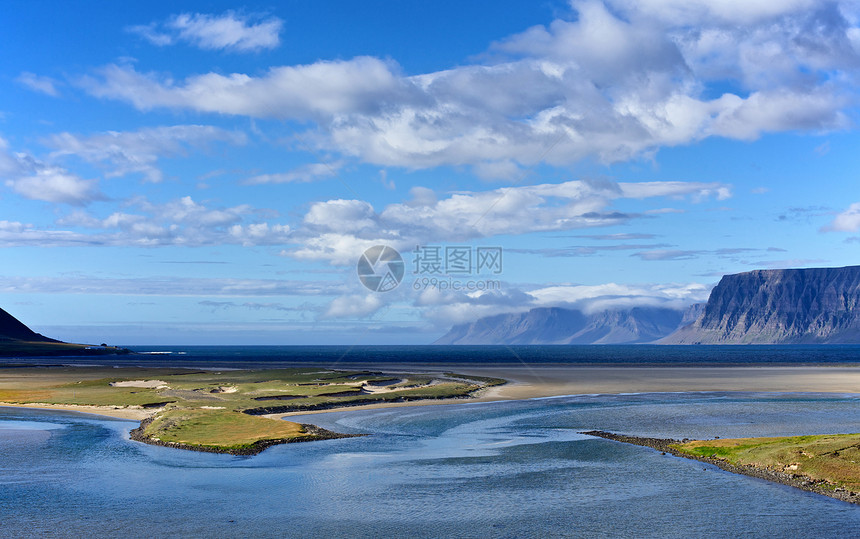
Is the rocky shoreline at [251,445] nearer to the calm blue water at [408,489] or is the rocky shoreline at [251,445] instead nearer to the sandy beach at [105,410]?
the calm blue water at [408,489]

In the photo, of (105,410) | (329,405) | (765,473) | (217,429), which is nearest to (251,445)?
(217,429)

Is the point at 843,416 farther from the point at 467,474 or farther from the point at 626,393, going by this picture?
the point at 467,474

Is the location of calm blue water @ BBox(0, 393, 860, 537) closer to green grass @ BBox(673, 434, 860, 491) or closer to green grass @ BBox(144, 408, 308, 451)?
green grass @ BBox(673, 434, 860, 491)

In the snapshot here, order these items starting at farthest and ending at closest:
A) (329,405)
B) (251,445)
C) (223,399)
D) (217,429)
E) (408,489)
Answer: (223,399) < (329,405) < (217,429) < (251,445) < (408,489)

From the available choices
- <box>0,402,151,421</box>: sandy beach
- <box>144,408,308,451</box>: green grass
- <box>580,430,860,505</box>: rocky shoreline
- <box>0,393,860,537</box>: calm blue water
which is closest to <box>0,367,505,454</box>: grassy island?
<box>144,408,308,451</box>: green grass

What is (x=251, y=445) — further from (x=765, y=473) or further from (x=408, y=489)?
(x=765, y=473)

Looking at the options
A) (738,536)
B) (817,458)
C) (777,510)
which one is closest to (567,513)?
(738,536)
